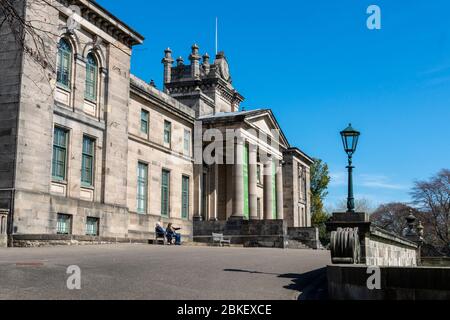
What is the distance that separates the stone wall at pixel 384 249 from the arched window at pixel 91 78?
1687 centimetres

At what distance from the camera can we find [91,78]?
29875 millimetres

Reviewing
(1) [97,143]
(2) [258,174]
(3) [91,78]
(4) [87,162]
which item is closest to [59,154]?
(4) [87,162]

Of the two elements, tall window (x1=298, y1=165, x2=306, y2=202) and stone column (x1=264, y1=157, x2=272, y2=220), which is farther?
tall window (x1=298, y1=165, x2=306, y2=202)

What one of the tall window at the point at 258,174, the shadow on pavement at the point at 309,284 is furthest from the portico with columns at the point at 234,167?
the shadow on pavement at the point at 309,284

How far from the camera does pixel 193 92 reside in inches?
2000

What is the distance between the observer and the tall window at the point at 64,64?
27203 millimetres

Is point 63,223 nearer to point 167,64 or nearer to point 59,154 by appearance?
point 59,154

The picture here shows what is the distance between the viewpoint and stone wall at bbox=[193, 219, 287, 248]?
3981 centimetres

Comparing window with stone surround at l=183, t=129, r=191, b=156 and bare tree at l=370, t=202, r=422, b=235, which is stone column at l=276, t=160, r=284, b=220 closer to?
window with stone surround at l=183, t=129, r=191, b=156

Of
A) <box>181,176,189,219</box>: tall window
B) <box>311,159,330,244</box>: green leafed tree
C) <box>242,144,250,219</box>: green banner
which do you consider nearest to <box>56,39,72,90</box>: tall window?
<box>181,176,189,219</box>: tall window

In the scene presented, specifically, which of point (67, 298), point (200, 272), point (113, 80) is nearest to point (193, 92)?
point (113, 80)

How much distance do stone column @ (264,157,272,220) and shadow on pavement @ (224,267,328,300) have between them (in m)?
34.6

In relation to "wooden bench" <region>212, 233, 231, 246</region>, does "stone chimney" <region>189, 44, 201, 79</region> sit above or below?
above
